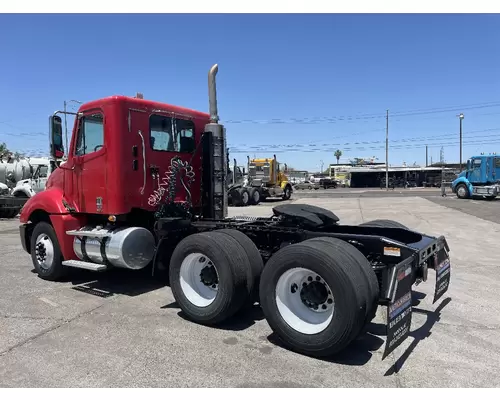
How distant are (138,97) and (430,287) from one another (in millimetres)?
5250

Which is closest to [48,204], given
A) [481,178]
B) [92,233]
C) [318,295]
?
[92,233]

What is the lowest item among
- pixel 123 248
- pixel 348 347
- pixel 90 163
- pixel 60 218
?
pixel 348 347

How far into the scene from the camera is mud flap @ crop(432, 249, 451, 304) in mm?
4750

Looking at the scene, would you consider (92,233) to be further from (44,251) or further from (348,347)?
(348,347)

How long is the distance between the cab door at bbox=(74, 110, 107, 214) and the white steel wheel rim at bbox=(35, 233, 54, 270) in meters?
0.86

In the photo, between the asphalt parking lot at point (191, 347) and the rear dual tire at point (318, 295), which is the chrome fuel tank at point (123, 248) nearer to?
the asphalt parking lot at point (191, 347)

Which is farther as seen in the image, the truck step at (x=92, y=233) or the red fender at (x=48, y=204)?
the red fender at (x=48, y=204)

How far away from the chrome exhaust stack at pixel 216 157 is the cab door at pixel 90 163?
5.27 feet

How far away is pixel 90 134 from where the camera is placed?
6.25 metres

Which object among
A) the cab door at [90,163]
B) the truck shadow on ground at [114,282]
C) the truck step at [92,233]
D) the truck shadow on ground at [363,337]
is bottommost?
the truck shadow on ground at [363,337]

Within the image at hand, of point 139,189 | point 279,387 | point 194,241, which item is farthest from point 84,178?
point 279,387

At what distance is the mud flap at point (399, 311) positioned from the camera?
3.48m


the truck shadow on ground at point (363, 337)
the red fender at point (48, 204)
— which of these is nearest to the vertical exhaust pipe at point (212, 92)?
the red fender at point (48, 204)

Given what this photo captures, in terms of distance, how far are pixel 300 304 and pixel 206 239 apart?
4.25 feet
